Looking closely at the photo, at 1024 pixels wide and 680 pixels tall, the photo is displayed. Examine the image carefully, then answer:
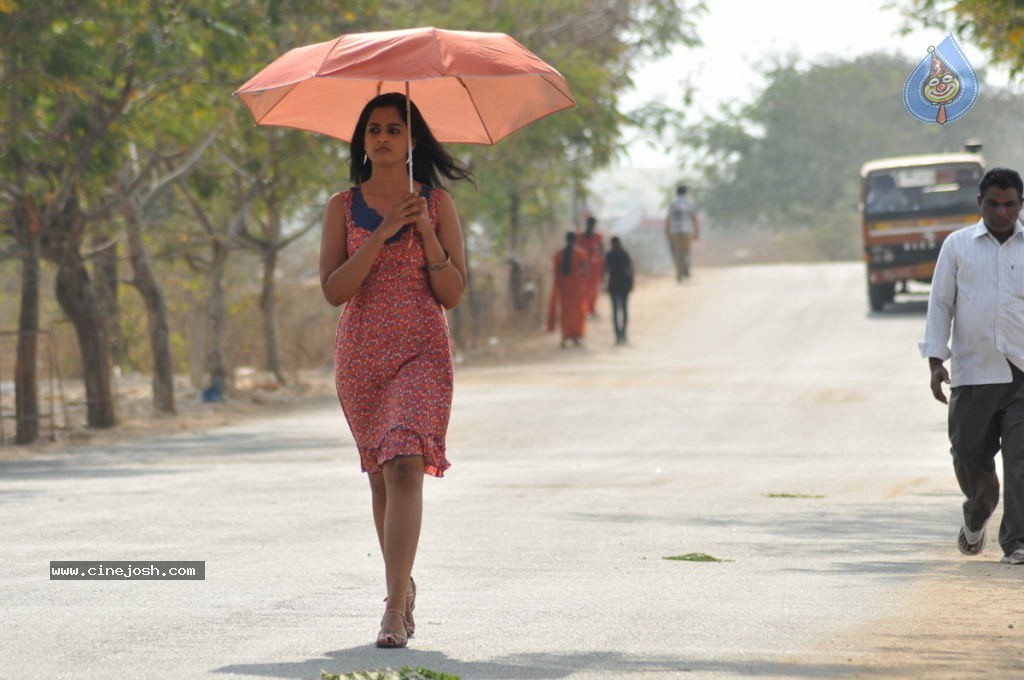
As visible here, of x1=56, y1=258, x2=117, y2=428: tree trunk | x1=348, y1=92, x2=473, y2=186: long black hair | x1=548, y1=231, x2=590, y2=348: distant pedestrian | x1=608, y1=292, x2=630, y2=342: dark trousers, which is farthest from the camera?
x1=608, y1=292, x2=630, y2=342: dark trousers

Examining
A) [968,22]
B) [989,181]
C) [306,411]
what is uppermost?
[968,22]

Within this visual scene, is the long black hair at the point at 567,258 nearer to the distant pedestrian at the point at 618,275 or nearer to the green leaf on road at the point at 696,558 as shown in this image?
the distant pedestrian at the point at 618,275

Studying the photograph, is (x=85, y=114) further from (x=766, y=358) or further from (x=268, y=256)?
(x=766, y=358)

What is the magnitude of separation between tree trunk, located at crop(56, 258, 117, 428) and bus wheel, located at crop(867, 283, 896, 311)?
56.0 ft

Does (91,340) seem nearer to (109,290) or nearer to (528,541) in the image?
(109,290)

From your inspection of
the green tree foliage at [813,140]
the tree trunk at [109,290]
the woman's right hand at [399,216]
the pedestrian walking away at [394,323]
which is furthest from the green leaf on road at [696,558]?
the green tree foliage at [813,140]

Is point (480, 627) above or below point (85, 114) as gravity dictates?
below

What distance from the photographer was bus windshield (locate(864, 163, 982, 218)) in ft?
101

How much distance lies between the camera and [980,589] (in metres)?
7.11

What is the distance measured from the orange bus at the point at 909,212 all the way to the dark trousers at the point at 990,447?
23259 mm

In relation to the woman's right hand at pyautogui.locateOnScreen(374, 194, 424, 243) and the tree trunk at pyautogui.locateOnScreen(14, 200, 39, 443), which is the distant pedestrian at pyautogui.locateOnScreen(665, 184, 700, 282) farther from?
the woman's right hand at pyautogui.locateOnScreen(374, 194, 424, 243)

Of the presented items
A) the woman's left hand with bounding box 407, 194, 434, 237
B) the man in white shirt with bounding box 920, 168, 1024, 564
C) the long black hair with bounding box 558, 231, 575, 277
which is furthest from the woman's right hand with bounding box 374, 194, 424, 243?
the long black hair with bounding box 558, 231, 575, 277

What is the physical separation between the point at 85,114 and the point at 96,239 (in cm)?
837

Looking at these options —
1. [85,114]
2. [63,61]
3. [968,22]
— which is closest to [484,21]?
A: [85,114]
